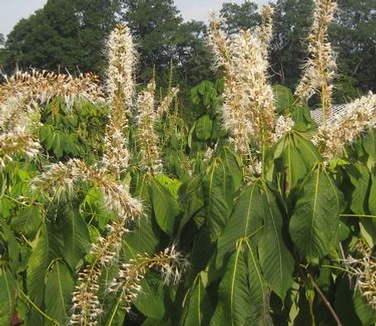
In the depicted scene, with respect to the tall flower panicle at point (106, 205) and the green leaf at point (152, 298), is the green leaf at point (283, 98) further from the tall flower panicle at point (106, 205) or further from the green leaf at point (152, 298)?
the tall flower panicle at point (106, 205)

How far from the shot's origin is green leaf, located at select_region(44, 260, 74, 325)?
7.89 ft

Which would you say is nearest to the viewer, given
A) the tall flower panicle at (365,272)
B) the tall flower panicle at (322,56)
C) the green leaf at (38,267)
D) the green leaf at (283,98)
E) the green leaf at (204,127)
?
the tall flower panicle at (365,272)

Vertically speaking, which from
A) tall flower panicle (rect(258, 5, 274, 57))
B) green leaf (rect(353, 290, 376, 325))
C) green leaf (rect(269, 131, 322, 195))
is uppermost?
tall flower panicle (rect(258, 5, 274, 57))

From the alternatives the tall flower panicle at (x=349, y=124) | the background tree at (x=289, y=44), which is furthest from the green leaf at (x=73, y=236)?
the background tree at (x=289, y=44)

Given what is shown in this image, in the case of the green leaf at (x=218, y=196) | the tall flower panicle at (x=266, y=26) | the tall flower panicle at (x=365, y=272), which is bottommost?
the tall flower panicle at (x=365, y=272)

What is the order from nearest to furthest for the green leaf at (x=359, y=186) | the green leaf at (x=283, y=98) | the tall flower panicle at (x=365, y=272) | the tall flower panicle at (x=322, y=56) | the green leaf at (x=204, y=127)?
the tall flower panicle at (x=365, y=272) < the green leaf at (x=359, y=186) < the tall flower panicle at (x=322, y=56) < the green leaf at (x=283, y=98) < the green leaf at (x=204, y=127)

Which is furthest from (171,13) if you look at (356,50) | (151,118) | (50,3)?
(151,118)

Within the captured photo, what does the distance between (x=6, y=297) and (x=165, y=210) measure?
58cm

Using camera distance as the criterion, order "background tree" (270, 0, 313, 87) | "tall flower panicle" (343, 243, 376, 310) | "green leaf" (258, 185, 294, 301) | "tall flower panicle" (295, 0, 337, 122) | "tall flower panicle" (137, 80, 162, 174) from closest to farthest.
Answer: "tall flower panicle" (343, 243, 376, 310) → "green leaf" (258, 185, 294, 301) → "tall flower panicle" (295, 0, 337, 122) → "tall flower panicle" (137, 80, 162, 174) → "background tree" (270, 0, 313, 87)

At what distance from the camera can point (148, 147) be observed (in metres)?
3.32

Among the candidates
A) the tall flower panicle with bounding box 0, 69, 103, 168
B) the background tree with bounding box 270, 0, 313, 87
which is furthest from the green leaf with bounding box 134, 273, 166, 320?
the background tree with bounding box 270, 0, 313, 87

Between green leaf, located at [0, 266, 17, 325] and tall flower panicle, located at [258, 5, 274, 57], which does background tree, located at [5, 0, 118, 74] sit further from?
green leaf, located at [0, 266, 17, 325]

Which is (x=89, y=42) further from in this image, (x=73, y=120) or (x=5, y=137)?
(x=5, y=137)

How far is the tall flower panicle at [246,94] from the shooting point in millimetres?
2283
